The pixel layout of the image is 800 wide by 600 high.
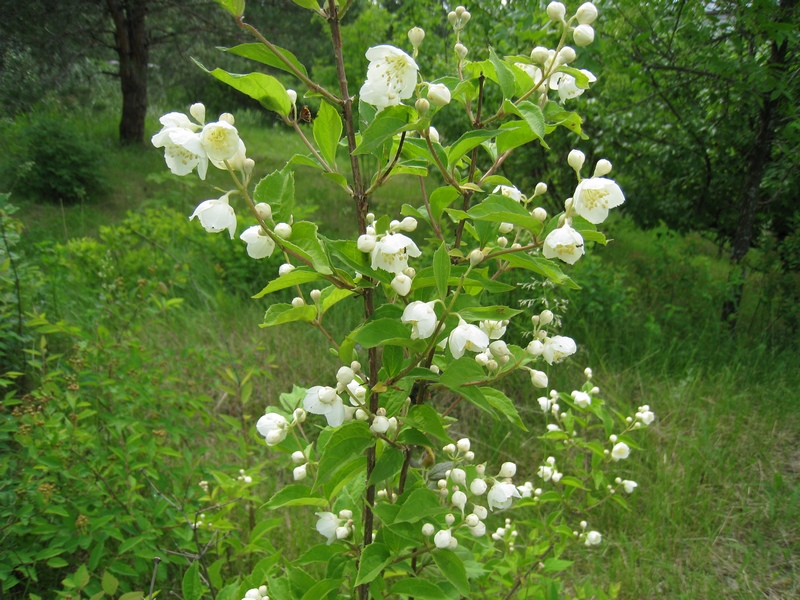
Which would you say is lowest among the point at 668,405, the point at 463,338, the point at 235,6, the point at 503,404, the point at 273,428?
the point at 668,405

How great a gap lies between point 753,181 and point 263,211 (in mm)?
4105

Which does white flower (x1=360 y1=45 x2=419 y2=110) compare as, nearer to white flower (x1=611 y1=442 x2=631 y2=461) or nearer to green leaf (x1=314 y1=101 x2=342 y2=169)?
green leaf (x1=314 y1=101 x2=342 y2=169)

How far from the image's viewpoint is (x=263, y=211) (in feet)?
2.71

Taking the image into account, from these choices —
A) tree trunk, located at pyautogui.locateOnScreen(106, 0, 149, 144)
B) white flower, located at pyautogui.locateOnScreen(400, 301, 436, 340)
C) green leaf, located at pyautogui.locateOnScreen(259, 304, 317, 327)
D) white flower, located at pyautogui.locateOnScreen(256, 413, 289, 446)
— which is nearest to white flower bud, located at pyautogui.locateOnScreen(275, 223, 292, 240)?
green leaf, located at pyautogui.locateOnScreen(259, 304, 317, 327)

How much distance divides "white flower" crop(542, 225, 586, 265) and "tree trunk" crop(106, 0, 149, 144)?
Answer: 9.09 m

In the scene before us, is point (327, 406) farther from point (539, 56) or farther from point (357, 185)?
point (539, 56)

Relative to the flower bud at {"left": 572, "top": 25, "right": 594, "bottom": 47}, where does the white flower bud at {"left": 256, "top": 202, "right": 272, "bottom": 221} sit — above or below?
below

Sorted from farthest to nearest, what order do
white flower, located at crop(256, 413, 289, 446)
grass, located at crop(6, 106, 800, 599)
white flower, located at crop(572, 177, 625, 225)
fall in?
grass, located at crop(6, 106, 800, 599), white flower, located at crop(256, 413, 289, 446), white flower, located at crop(572, 177, 625, 225)

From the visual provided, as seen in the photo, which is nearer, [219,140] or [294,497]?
[219,140]

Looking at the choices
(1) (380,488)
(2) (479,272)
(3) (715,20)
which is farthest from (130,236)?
(3) (715,20)

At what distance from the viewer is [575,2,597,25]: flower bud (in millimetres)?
952

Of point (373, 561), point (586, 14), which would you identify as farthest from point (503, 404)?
point (586, 14)

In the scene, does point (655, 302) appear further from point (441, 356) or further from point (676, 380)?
point (441, 356)

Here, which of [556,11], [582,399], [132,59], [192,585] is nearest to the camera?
[556,11]
